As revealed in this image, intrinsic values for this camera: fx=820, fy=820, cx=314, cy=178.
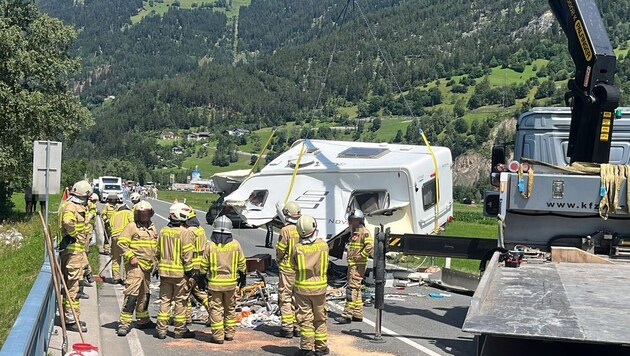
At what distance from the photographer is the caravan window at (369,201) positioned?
16.8 m

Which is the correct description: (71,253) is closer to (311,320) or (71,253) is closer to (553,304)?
(311,320)

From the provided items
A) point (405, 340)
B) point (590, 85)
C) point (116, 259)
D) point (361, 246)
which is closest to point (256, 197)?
point (116, 259)

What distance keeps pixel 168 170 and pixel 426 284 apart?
13824cm

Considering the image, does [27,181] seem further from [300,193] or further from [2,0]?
[300,193]

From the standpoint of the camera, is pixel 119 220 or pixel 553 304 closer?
pixel 553 304

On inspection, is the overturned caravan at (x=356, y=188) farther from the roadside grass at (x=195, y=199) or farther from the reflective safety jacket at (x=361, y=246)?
the roadside grass at (x=195, y=199)

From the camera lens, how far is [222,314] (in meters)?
11.0

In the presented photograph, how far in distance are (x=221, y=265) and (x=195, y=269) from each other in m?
0.51

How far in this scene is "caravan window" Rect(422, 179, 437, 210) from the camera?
56.4ft

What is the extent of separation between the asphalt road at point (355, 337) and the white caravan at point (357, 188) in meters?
2.74

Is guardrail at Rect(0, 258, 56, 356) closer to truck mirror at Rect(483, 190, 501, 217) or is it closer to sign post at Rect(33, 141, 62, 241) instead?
sign post at Rect(33, 141, 62, 241)

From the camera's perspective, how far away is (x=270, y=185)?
17750 mm

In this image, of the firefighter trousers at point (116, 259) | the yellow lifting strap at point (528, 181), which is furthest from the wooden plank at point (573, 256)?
the firefighter trousers at point (116, 259)

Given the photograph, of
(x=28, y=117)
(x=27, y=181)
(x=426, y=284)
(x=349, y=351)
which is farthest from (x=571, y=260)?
(x=27, y=181)
